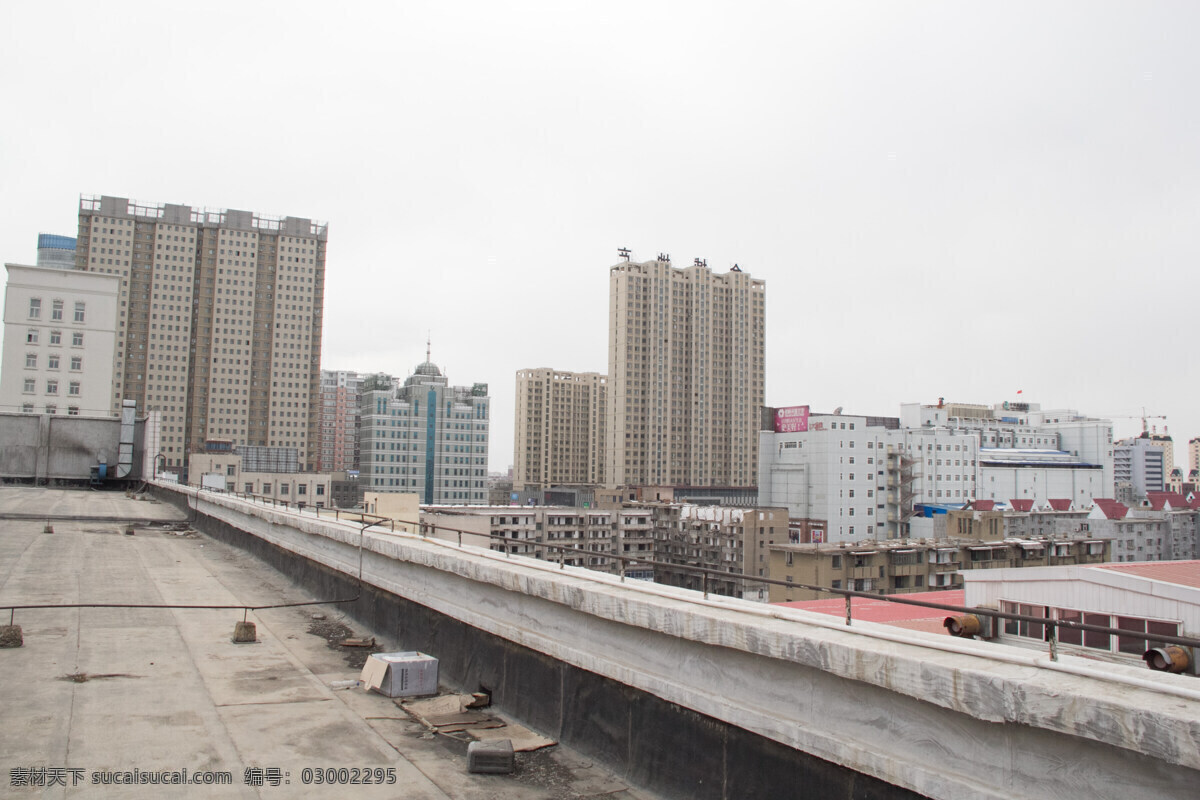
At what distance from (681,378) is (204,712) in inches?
5706

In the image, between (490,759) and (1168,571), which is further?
(1168,571)

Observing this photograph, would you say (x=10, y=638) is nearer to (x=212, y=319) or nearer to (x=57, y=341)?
(x=57, y=341)

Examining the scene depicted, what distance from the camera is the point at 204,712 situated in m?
6.85

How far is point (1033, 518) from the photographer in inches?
3912

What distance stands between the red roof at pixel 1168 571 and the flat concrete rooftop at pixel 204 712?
703 inches

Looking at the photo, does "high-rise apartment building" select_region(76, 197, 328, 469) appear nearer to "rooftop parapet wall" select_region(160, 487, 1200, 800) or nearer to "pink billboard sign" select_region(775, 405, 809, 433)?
"pink billboard sign" select_region(775, 405, 809, 433)

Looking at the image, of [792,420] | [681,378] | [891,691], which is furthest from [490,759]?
[681,378]

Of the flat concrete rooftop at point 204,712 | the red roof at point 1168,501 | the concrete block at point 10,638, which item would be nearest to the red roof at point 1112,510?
the red roof at point 1168,501

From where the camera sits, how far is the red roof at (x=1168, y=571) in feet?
59.5

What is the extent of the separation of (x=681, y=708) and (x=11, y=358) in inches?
2491

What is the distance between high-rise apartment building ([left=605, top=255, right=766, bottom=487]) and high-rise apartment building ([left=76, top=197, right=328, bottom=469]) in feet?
195

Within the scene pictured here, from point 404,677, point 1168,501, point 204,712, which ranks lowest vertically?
point 1168,501

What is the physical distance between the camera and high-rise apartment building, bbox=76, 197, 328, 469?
143 meters

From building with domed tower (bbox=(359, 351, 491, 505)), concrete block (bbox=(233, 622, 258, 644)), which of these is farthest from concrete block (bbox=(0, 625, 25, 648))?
building with domed tower (bbox=(359, 351, 491, 505))
